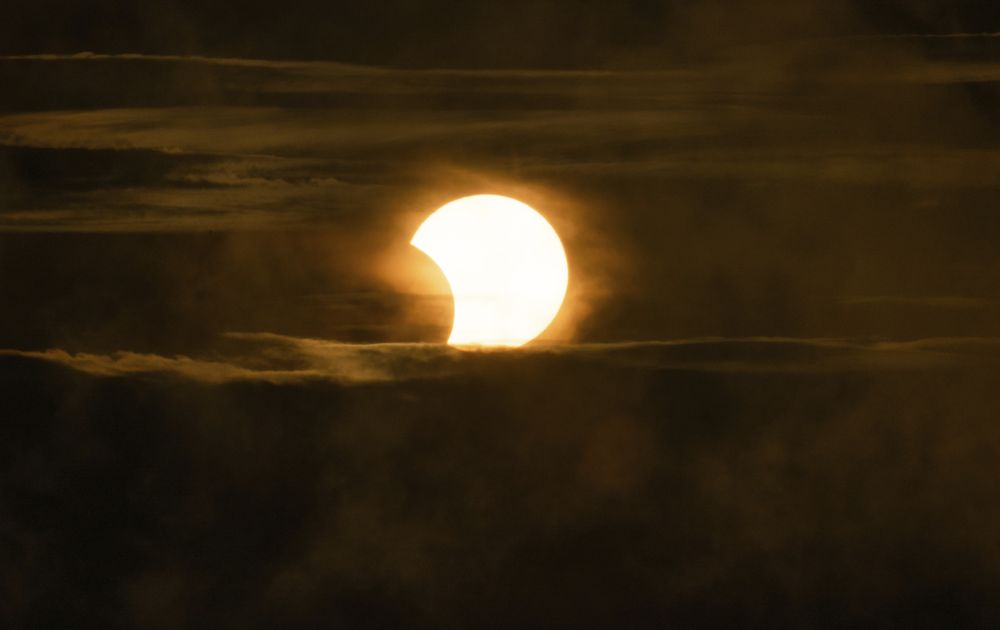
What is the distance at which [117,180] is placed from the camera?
1.30 meters

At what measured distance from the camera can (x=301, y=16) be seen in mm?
1313

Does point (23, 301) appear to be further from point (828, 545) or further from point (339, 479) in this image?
point (828, 545)

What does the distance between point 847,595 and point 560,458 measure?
52 centimetres

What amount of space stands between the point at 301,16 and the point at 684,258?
71 centimetres

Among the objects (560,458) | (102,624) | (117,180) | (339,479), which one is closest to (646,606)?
(560,458)

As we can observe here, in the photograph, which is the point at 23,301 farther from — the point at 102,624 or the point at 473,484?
the point at 473,484

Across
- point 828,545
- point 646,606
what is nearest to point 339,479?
point 646,606

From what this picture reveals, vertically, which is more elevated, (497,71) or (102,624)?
(497,71)

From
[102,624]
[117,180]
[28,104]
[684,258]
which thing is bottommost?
[102,624]

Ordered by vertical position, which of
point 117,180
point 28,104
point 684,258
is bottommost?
point 684,258

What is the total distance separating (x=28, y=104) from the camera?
1279 millimetres

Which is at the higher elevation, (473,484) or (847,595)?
(473,484)

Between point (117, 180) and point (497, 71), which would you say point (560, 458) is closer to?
point (497, 71)

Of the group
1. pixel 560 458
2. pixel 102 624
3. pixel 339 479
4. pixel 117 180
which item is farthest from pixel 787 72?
pixel 102 624
